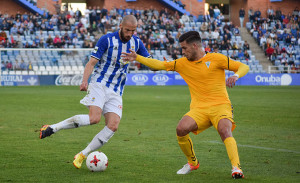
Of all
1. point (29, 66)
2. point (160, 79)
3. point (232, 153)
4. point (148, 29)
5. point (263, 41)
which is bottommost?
point (160, 79)

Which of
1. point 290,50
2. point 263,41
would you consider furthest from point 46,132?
point 263,41

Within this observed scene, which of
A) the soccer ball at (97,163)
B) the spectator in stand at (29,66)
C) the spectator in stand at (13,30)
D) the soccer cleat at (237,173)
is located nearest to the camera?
the soccer cleat at (237,173)

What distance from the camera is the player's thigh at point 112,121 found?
7.17m

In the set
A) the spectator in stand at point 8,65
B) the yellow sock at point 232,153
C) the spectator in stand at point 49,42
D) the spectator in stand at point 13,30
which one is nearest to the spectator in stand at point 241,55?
the spectator in stand at point 49,42

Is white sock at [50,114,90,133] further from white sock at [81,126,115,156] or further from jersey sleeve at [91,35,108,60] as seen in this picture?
jersey sleeve at [91,35,108,60]

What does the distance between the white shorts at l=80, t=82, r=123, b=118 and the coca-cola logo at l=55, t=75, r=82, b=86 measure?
2854 cm

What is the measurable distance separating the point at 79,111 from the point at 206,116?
10.4 m

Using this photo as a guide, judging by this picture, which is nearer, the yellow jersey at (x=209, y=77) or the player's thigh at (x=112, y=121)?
the yellow jersey at (x=209, y=77)

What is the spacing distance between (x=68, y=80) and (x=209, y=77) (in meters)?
29.9

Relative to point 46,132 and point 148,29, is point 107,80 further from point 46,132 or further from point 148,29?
point 148,29

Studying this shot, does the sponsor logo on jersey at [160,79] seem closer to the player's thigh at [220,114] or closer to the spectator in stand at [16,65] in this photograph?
the spectator in stand at [16,65]

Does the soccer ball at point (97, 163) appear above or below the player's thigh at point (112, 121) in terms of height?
below

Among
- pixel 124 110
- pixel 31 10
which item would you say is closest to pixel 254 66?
pixel 31 10

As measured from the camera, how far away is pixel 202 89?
22.2 feet
